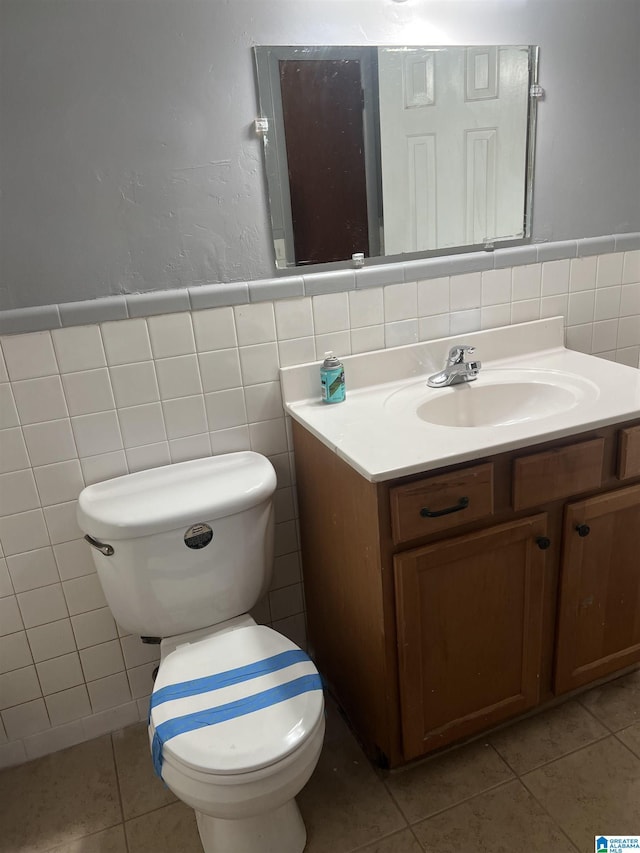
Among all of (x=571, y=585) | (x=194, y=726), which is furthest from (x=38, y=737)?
(x=571, y=585)

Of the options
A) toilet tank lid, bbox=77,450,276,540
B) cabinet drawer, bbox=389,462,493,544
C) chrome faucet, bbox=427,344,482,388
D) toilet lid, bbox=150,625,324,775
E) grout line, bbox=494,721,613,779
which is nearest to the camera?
toilet lid, bbox=150,625,324,775

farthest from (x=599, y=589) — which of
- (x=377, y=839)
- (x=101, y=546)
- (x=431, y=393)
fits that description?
(x=101, y=546)

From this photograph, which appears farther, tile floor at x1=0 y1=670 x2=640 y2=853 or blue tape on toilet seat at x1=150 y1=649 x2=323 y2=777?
tile floor at x1=0 y1=670 x2=640 y2=853

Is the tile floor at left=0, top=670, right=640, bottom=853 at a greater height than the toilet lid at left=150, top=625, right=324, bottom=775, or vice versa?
the toilet lid at left=150, top=625, right=324, bottom=775

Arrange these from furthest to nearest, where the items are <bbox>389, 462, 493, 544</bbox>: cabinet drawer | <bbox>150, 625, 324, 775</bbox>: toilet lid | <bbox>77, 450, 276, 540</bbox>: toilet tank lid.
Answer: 1. <bbox>77, 450, 276, 540</bbox>: toilet tank lid
2. <bbox>389, 462, 493, 544</bbox>: cabinet drawer
3. <bbox>150, 625, 324, 775</bbox>: toilet lid

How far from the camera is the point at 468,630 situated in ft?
4.83

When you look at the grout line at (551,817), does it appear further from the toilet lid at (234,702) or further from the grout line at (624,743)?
the toilet lid at (234,702)

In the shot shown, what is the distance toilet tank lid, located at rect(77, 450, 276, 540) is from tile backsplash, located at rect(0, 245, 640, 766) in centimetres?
6

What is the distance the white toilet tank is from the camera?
1.43 meters

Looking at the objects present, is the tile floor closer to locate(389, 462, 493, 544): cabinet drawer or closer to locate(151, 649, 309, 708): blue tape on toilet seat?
locate(151, 649, 309, 708): blue tape on toilet seat

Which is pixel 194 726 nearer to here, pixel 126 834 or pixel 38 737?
pixel 126 834

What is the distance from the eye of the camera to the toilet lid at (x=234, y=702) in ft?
3.92

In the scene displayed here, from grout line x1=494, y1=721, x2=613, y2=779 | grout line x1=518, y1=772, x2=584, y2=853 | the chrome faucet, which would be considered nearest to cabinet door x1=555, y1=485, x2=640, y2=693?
grout line x1=494, y1=721, x2=613, y2=779

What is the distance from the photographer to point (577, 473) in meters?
1.46
